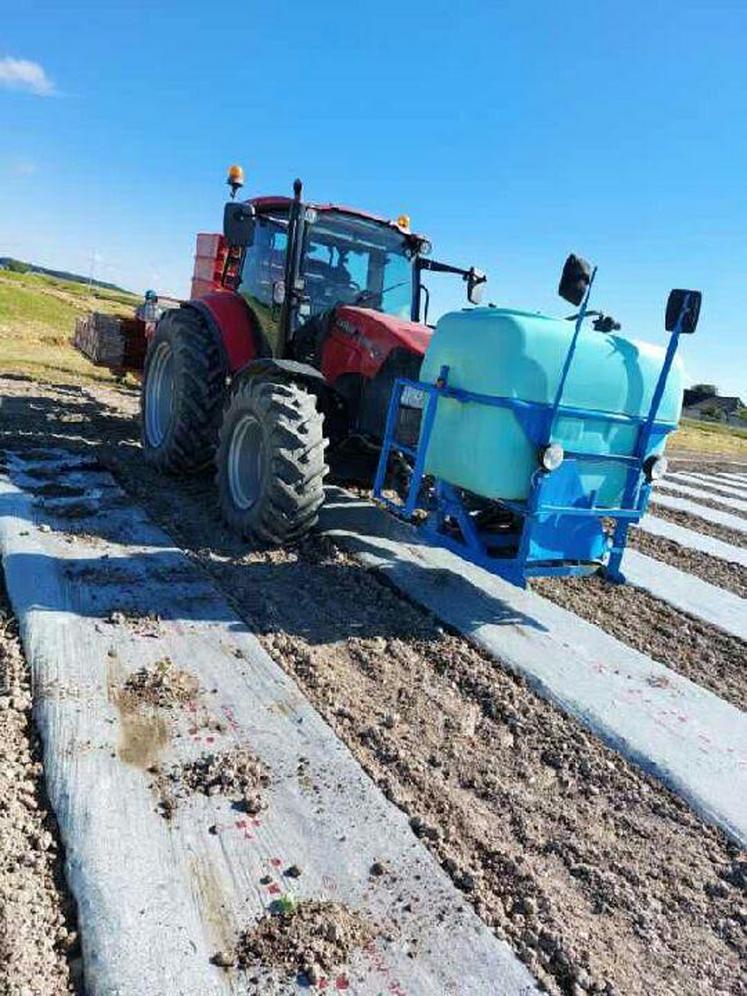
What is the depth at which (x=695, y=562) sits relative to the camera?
23.3 feet

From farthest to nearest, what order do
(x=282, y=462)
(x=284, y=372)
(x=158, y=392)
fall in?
(x=158, y=392), (x=284, y=372), (x=282, y=462)

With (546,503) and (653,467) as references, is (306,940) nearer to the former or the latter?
(546,503)

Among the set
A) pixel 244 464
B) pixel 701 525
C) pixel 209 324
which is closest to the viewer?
pixel 244 464

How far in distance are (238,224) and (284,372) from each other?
1.21 m

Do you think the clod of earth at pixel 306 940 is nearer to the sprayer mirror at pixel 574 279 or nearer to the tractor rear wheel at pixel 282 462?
the tractor rear wheel at pixel 282 462

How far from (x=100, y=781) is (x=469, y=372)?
2891 millimetres

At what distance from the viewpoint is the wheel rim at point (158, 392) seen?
7.26 m

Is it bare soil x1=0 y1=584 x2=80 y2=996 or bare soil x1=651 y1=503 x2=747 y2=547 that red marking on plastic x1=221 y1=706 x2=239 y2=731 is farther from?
bare soil x1=651 y1=503 x2=747 y2=547

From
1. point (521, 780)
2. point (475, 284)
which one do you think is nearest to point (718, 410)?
point (475, 284)

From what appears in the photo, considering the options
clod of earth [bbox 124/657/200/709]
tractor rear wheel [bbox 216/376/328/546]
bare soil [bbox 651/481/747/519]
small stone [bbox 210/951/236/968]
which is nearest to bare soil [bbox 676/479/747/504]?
bare soil [bbox 651/481/747/519]

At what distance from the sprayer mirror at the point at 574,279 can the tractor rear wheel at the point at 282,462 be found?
174 cm

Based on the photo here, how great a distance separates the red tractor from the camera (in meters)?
5.00

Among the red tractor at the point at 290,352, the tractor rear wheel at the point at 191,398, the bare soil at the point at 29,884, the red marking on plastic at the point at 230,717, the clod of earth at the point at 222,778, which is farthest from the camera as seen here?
the tractor rear wheel at the point at 191,398

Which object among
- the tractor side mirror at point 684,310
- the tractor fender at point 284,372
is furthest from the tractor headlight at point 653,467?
the tractor fender at point 284,372
